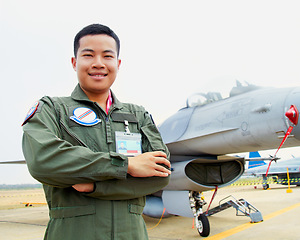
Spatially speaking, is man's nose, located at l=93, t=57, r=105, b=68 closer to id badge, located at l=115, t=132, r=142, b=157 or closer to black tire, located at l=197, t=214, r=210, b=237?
id badge, located at l=115, t=132, r=142, b=157

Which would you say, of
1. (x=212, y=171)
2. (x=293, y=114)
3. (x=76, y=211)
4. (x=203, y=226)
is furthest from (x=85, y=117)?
(x=212, y=171)

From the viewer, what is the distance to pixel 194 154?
6090 mm

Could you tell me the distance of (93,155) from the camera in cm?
127

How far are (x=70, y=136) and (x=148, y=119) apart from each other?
0.55 m

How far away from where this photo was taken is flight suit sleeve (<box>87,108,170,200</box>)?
51.8 inches

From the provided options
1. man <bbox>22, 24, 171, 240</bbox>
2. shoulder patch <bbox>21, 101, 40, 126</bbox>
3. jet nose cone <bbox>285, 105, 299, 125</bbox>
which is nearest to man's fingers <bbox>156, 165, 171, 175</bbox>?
man <bbox>22, 24, 171, 240</bbox>

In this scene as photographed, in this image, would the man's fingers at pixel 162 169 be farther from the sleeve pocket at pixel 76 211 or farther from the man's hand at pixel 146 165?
the sleeve pocket at pixel 76 211

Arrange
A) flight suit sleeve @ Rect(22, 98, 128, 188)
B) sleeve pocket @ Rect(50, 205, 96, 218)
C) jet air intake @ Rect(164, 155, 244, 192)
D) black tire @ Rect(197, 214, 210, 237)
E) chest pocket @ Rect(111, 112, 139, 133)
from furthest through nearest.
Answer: jet air intake @ Rect(164, 155, 244, 192)
black tire @ Rect(197, 214, 210, 237)
chest pocket @ Rect(111, 112, 139, 133)
sleeve pocket @ Rect(50, 205, 96, 218)
flight suit sleeve @ Rect(22, 98, 128, 188)

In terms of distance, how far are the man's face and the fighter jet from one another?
3516 mm

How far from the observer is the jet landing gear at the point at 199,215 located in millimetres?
5426

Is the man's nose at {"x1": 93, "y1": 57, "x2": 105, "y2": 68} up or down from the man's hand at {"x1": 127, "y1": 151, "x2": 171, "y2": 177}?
up

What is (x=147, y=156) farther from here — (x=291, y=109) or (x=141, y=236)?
(x=291, y=109)

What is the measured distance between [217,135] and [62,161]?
434 centimetres

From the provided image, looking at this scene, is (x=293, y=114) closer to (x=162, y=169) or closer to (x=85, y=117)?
(x=162, y=169)
